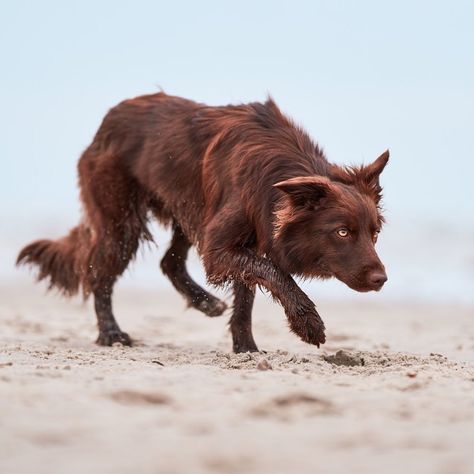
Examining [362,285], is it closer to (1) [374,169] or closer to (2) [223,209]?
(1) [374,169]

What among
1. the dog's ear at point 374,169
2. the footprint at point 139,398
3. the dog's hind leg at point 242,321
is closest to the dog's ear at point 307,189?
the dog's ear at point 374,169

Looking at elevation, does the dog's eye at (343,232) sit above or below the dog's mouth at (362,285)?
above

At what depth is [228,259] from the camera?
22.6 feet

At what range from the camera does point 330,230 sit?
6.47 metres

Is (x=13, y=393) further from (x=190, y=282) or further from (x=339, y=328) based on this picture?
(x=339, y=328)

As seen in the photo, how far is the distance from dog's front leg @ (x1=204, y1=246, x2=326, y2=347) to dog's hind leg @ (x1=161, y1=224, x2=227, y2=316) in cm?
156

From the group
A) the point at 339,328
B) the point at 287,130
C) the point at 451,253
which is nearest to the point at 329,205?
the point at 287,130

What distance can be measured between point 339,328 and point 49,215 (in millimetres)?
23299

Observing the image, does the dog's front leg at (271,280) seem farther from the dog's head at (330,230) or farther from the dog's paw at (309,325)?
the dog's head at (330,230)

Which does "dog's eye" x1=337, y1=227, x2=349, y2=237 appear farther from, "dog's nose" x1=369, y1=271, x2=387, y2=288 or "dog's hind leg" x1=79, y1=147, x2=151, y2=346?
"dog's hind leg" x1=79, y1=147, x2=151, y2=346

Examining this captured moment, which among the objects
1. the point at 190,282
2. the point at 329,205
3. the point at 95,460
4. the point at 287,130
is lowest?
the point at 95,460

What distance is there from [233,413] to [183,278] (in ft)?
15.2

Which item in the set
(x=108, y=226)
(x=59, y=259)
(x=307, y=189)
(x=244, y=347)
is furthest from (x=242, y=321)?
(x=59, y=259)

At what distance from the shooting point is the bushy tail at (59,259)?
9055 mm
